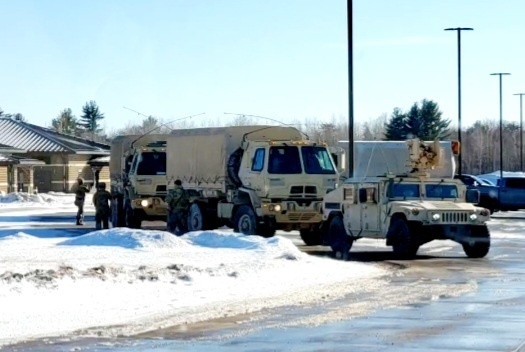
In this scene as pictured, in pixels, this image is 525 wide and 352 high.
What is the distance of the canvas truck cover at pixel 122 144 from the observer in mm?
39969

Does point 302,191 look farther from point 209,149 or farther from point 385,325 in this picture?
point 385,325

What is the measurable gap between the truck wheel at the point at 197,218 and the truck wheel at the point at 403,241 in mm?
8804

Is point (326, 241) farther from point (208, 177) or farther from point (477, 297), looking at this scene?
point (477, 297)

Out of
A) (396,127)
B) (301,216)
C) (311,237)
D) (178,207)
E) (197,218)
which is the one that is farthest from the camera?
(396,127)

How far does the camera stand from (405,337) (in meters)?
13.8

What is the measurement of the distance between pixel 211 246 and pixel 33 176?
5841cm

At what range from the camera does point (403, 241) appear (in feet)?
86.1

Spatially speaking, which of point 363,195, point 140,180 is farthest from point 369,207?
point 140,180

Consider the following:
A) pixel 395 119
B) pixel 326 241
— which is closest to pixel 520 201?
pixel 326 241

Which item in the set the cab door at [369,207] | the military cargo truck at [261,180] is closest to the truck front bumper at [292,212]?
the military cargo truck at [261,180]

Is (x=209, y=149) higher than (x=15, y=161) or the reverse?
the reverse

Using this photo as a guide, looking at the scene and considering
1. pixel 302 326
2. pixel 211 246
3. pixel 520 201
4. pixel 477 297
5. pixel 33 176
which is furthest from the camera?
pixel 33 176

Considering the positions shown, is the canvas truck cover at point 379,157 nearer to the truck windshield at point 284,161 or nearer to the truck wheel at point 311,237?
the truck wheel at point 311,237

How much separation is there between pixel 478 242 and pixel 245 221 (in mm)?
7149
